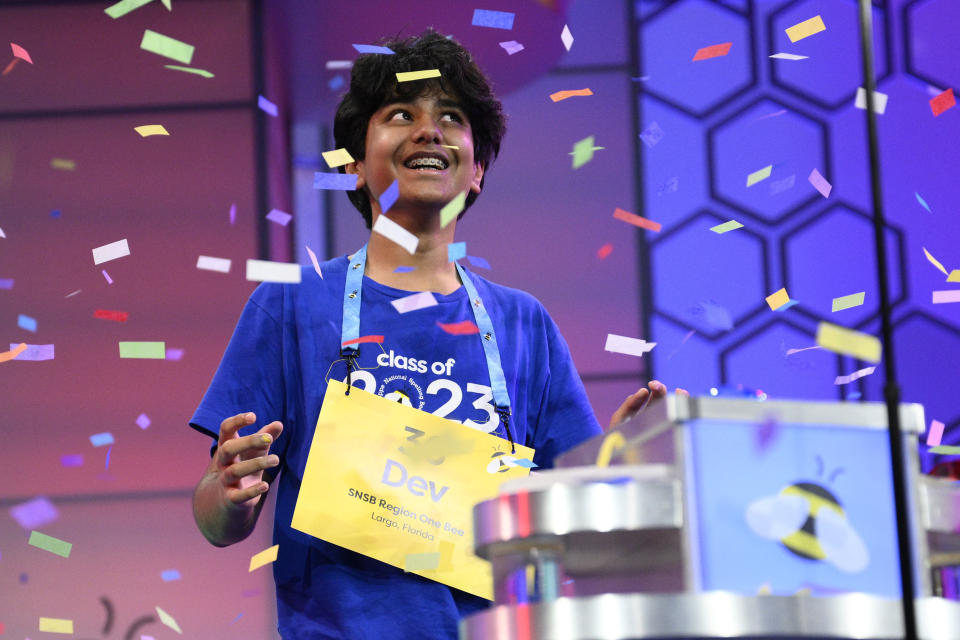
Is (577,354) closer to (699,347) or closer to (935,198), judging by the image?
(699,347)

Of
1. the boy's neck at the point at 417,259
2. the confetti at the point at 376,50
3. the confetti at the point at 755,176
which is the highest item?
the confetti at the point at 755,176

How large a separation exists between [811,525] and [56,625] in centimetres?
249

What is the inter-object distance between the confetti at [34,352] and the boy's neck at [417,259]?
1.69 meters

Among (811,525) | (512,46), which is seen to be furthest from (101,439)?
(811,525)

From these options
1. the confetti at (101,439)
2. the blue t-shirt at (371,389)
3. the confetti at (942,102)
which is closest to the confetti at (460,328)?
the blue t-shirt at (371,389)

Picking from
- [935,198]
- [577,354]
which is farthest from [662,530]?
[935,198]

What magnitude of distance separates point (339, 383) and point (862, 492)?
0.71 meters

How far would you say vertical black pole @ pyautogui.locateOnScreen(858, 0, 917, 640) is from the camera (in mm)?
831

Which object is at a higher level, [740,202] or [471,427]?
[740,202]

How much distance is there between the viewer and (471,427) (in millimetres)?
1544

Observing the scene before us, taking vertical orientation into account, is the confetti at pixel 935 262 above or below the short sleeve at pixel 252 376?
above

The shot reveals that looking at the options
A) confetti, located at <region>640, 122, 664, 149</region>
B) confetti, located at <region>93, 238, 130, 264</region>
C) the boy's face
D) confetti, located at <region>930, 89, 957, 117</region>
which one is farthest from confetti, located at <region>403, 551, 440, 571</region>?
confetti, located at <region>930, 89, 957, 117</region>

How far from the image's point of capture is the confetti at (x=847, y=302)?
3.04 m

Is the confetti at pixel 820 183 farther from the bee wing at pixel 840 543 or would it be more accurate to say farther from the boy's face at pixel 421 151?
the bee wing at pixel 840 543
